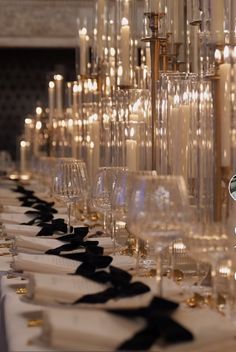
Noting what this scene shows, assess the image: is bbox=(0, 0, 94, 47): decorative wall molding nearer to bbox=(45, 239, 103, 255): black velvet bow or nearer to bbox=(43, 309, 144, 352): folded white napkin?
bbox=(45, 239, 103, 255): black velvet bow

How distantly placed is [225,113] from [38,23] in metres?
11.6

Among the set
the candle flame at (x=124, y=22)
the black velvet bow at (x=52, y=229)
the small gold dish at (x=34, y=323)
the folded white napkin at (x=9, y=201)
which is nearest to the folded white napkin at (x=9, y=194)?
the folded white napkin at (x=9, y=201)

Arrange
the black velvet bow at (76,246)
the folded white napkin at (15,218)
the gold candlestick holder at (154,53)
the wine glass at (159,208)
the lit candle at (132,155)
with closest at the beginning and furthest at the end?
the wine glass at (159,208) < the black velvet bow at (76,246) < the gold candlestick holder at (154,53) < the lit candle at (132,155) < the folded white napkin at (15,218)

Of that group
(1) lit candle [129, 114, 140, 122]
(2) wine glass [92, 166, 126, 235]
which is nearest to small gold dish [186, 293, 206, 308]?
(2) wine glass [92, 166, 126, 235]

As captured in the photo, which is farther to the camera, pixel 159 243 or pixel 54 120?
pixel 54 120

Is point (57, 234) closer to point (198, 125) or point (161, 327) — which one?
point (198, 125)

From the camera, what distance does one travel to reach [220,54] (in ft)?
8.23

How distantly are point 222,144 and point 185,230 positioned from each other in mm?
426

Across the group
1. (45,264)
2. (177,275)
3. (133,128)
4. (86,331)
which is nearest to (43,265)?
(45,264)

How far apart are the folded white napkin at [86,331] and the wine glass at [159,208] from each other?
8.1 inches

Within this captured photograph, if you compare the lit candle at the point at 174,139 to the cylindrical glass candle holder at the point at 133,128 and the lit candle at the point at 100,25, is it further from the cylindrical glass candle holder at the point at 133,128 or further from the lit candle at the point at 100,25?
the lit candle at the point at 100,25

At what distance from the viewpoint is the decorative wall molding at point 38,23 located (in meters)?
13.7

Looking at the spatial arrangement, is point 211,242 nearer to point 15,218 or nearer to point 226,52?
point 226,52

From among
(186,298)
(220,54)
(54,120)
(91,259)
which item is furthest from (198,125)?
(54,120)
